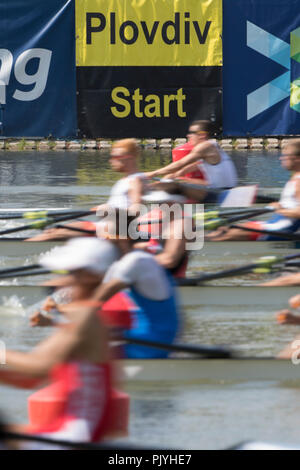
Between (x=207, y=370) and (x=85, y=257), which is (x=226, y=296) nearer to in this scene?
(x=207, y=370)

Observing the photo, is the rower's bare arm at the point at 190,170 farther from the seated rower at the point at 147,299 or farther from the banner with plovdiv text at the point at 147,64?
the banner with plovdiv text at the point at 147,64

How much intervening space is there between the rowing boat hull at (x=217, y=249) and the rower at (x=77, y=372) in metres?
5.97

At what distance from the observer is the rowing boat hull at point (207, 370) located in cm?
598

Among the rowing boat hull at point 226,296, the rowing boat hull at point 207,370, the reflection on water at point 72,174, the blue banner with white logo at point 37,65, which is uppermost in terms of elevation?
the blue banner with white logo at point 37,65

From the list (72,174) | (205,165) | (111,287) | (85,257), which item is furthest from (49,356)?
(72,174)

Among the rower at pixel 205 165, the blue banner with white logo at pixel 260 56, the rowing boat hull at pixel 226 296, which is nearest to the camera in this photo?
the rowing boat hull at pixel 226 296

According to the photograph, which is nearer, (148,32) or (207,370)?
(207,370)

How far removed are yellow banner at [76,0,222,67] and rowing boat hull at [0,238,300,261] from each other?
29.8 ft

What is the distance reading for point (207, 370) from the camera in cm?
598

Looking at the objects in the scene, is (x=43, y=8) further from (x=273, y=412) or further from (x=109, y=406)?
(x=109, y=406)

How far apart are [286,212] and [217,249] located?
3.11ft

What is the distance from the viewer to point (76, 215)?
10.7 m

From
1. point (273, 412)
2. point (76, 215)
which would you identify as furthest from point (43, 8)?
point (273, 412)

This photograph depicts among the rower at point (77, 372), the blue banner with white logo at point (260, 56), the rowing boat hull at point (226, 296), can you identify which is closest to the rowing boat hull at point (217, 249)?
the rowing boat hull at point (226, 296)
